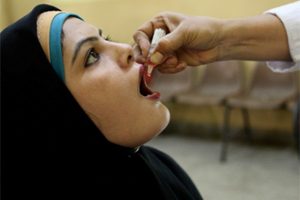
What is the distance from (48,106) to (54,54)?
5.2 inches

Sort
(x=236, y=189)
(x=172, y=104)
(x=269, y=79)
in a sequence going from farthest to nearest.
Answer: (x=172, y=104)
(x=269, y=79)
(x=236, y=189)

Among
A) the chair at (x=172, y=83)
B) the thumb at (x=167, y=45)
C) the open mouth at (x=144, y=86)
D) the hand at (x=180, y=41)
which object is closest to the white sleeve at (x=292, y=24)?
the hand at (x=180, y=41)

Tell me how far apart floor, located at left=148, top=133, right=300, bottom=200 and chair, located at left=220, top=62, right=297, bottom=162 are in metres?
0.17

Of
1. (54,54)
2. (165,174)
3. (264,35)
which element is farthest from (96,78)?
(264,35)

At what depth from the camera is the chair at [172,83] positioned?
4.27 metres

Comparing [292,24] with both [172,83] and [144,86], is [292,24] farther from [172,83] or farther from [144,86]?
[172,83]

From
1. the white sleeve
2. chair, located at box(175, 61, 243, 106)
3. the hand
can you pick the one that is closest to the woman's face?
the hand

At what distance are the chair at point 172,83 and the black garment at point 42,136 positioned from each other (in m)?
3.28

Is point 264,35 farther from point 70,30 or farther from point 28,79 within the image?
point 28,79

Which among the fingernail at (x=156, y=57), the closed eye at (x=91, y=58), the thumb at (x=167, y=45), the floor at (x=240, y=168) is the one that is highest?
the closed eye at (x=91, y=58)

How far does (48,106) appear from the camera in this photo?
0.90 metres

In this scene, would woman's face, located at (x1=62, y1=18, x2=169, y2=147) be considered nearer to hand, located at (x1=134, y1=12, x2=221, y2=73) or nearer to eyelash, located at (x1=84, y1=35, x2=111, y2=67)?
eyelash, located at (x1=84, y1=35, x2=111, y2=67)

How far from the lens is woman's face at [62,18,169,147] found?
3.16 feet

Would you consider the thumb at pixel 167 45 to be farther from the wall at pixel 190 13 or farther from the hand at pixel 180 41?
the wall at pixel 190 13
